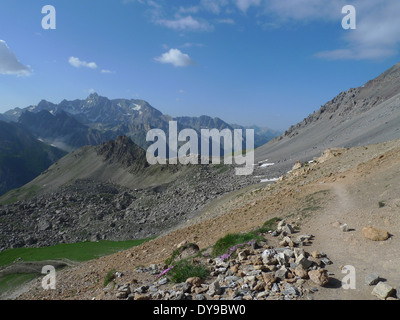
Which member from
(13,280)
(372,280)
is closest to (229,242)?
(372,280)

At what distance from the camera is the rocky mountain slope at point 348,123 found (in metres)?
92.7

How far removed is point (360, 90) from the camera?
548 feet

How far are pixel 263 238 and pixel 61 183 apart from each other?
497 feet

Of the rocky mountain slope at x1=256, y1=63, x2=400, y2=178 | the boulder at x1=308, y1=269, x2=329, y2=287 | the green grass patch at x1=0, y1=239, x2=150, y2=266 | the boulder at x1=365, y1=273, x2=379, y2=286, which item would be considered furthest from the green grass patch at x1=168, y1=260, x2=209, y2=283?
the rocky mountain slope at x1=256, y1=63, x2=400, y2=178

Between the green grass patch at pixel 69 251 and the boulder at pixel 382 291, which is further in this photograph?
the green grass patch at pixel 69 251

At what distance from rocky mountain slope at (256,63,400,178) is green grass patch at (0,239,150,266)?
194 feet

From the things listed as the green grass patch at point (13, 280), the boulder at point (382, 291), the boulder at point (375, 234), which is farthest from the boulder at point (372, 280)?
the green grass patch at point (13, 280)

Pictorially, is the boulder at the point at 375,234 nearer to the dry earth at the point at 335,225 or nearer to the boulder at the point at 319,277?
the dry earth at the point at 335,225

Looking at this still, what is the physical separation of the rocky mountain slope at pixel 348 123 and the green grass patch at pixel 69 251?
194 feet

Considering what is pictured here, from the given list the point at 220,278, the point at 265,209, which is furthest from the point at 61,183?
the point at 220,278

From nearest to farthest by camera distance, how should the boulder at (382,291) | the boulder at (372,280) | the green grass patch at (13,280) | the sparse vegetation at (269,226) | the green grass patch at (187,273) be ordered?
the boulder at (382,291)
the boulder at (372,280)
the green grass patch at (187,273)
the sparse vegetation at (269,226)
the green grass patch at (13,280)

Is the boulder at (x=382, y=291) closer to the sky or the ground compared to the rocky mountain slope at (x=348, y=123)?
closer to the ground

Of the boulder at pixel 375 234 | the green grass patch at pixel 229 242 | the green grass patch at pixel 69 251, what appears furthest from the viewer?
the green grass patch at pixel 69 251
